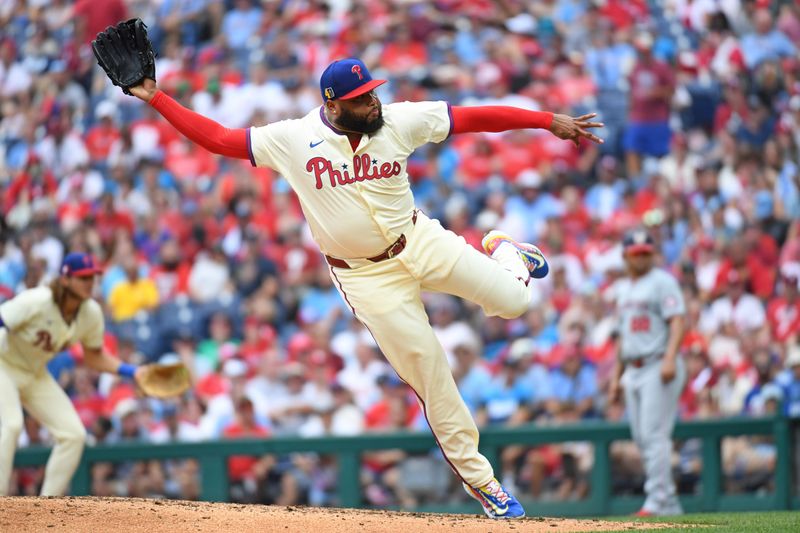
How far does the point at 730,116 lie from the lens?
1343cm

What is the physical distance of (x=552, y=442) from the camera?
10.5 meters

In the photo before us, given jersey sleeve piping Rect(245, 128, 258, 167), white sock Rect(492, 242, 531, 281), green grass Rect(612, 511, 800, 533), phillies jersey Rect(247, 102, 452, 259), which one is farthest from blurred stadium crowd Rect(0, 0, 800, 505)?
jersey sleeve piping Rect(245, 128, 258, 167)

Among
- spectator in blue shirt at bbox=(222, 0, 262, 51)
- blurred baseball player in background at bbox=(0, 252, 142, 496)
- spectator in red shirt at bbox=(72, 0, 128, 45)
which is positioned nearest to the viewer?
blurred baseball player in background at bbox=(0, 252, 142, 496)

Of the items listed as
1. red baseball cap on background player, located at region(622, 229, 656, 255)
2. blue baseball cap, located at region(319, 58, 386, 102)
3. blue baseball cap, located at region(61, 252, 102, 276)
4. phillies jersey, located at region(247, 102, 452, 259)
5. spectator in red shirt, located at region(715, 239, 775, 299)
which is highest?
blue baseball cap, located at region(319, 58, 386, 102)

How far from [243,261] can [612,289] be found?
3.55m

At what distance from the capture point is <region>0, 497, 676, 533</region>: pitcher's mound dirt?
20.4 feet

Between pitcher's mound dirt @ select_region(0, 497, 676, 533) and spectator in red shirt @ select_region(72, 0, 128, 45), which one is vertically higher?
spectator in red shirt @ select_region(72, 0, 128, 45)

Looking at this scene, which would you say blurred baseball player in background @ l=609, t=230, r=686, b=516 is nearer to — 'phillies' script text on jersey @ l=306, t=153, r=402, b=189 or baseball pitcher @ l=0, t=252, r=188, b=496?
baseball pitcher @ l=0, t=252, r=188, b=496

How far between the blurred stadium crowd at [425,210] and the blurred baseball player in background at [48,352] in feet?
7.25

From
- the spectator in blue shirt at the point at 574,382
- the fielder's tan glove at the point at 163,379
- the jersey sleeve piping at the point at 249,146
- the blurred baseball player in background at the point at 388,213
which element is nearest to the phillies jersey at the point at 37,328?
the fielder's tan glove at the point at 163,379

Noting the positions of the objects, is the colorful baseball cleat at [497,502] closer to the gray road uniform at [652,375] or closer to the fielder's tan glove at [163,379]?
the gray road uniform at [652,375]

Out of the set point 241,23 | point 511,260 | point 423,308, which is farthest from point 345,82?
point 241,23

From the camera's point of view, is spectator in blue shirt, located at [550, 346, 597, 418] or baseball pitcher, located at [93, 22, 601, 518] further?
spectator in blue shirt, located at [550, 346, 597, 418]

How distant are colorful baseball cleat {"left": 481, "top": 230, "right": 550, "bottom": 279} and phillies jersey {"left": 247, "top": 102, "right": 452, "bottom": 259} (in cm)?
82
